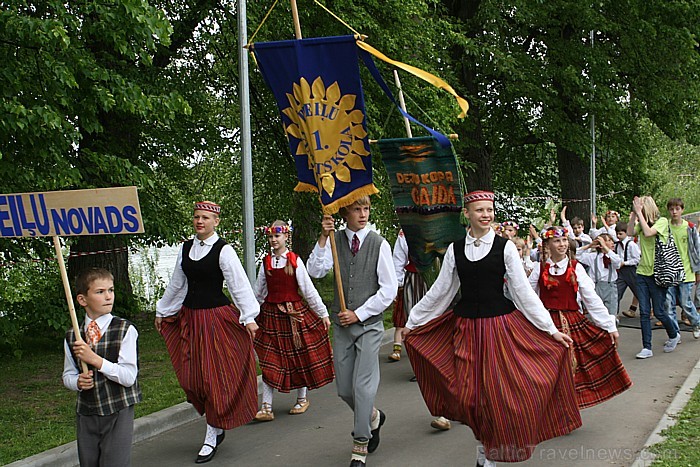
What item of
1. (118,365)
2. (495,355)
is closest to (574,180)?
(495,355)

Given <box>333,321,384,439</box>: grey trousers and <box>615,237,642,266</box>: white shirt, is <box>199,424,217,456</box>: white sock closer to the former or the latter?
<box>333,321,384,439</box>: grey trousers

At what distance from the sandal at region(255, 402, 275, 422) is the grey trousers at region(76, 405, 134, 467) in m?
3.23

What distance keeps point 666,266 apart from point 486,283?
5272 mm

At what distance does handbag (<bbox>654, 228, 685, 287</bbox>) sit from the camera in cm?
1042

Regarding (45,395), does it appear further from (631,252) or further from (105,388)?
(631,252)

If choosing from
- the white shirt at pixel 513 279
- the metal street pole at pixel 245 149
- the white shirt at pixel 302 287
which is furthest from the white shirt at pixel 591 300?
the metal street pole at pixel 245 149

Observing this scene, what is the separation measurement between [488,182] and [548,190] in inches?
210

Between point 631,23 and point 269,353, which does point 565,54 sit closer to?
point 631,23

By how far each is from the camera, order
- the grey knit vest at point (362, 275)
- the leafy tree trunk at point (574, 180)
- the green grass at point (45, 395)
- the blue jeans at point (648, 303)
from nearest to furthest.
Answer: the grey knit vest at point (362, 275), the green grass at point (45, 395), the blue jeans at point (648, 303), the leafy tree trunk at point (574, 180)

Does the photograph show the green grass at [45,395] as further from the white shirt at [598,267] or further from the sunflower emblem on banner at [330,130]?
the white shirt at [598,267]

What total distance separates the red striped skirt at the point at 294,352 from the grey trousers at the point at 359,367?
148cm

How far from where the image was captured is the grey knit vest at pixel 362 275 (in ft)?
22.2

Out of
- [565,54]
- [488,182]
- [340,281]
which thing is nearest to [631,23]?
[565,54]

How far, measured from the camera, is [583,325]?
7.45 m
